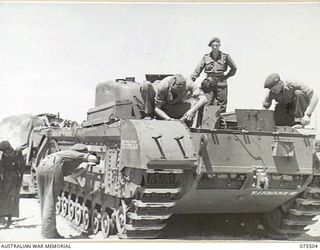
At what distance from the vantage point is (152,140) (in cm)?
568

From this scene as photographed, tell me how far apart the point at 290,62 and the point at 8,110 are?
10.2 ft

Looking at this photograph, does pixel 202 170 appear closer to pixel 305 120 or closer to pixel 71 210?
pixel 305 120

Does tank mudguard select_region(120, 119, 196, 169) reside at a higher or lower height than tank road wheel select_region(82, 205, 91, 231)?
higher

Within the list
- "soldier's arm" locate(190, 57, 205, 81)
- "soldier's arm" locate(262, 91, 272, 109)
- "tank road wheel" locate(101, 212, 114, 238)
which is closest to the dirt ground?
"tank road wheel" locate(101, 212, 114, 238)

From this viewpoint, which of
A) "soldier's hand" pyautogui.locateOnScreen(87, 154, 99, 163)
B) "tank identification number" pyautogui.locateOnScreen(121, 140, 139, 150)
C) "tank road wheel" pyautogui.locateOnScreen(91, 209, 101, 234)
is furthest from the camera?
"tank road wheel" pyautogui.locateOnScreen(91, 209, 101, 234)

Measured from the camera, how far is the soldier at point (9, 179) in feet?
22.4

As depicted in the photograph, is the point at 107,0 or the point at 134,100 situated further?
the point at 134,100

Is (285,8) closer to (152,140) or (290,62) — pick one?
(290,62)

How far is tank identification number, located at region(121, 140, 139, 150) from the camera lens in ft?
18.7

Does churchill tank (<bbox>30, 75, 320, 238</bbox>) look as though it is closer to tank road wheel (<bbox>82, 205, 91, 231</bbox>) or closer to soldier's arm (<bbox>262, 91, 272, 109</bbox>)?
tank road wheel (<bbox>82, 205, 91, 231</bbox>)

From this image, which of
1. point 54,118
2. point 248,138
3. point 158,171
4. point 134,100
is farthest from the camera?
point 54,118

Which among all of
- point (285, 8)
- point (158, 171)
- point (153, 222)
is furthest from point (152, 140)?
point (285, 8)

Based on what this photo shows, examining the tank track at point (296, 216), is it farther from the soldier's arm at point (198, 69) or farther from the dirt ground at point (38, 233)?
the soldier's arm at point (198, 69)

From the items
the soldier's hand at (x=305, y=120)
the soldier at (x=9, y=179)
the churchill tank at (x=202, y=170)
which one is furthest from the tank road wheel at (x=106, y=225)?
the soldier's hand at (x=305, y=120)
